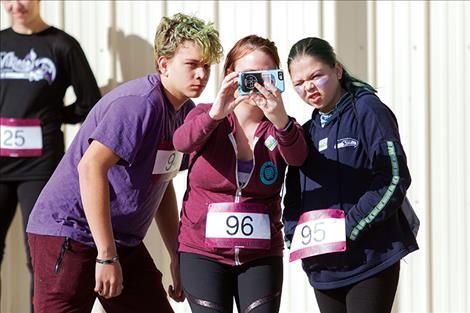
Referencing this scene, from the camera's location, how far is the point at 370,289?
354 cm

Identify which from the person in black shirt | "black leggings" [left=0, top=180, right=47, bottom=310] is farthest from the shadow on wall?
"black leggings" [left=0, top=180, right=47, bottom=310]

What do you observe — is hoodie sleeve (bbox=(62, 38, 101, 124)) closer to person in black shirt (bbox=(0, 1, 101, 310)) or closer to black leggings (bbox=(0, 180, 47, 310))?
person in black shirt (bbox=(0, 1, 101, 310))

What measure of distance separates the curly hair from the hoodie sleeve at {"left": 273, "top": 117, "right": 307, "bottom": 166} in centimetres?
39

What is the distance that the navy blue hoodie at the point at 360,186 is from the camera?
3502mm

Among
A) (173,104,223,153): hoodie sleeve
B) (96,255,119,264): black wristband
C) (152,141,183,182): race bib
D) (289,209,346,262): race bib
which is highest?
(173,104,223,153): hoodie sleeve

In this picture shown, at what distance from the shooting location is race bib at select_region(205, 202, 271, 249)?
12.0ft

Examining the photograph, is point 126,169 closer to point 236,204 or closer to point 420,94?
point 236,204

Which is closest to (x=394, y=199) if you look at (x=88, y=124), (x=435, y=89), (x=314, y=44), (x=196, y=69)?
(x=314, y=44)

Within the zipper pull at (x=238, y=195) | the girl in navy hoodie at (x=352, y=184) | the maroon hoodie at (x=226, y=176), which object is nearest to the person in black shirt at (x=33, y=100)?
the maroon hoodie at (x=226, y=176)

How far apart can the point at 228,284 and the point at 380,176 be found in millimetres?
649

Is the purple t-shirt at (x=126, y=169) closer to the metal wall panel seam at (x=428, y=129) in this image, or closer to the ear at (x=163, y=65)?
the ear at (x=163, y=65)

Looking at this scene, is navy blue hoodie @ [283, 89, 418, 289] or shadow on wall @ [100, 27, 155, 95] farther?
shadow on wall @ [100, 27, 155, 95]

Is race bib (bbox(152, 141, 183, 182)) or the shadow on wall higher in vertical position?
the shadow on wall

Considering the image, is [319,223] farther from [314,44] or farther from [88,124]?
[88,124]
